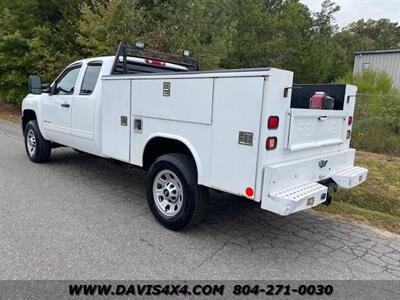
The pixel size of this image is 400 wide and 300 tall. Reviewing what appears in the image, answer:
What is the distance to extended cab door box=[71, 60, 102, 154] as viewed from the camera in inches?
210

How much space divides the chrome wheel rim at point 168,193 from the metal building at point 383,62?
71.5ft

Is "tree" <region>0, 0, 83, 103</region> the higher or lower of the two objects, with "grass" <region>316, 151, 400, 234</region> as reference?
higher

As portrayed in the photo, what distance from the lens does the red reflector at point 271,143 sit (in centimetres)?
325

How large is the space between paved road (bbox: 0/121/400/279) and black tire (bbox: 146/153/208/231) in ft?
0.53

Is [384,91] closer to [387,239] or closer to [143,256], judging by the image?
[387,239]

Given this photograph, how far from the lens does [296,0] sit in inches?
1059

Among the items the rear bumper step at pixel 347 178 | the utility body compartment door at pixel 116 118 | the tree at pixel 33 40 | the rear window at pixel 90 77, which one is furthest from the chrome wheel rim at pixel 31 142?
the tree at pixel 33 40

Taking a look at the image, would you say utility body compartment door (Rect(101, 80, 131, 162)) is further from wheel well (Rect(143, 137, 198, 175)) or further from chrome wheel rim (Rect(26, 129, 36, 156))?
chrome wheel rim (Rect(26, 129, 36, 156))

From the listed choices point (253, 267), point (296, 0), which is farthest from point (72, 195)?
point (296, 0)

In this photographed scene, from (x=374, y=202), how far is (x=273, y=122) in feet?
10.5

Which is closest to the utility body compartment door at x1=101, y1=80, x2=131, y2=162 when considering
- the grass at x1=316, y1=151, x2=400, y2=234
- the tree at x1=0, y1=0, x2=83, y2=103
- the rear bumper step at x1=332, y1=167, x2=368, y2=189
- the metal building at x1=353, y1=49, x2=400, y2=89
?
the rear bumper step at x1=332, y1=167, x2=368, y2=189

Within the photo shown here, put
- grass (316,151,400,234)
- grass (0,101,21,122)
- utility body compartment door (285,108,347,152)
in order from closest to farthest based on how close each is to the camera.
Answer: utility body compartment door (285,108,347,152), grass (316,151,400,234), grass (0,101,21,122)

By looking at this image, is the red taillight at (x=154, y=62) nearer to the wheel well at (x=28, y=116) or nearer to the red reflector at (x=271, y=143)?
the wheel well at (x=28, y=116)

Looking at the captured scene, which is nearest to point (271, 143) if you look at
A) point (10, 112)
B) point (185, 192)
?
point (185, 192)
